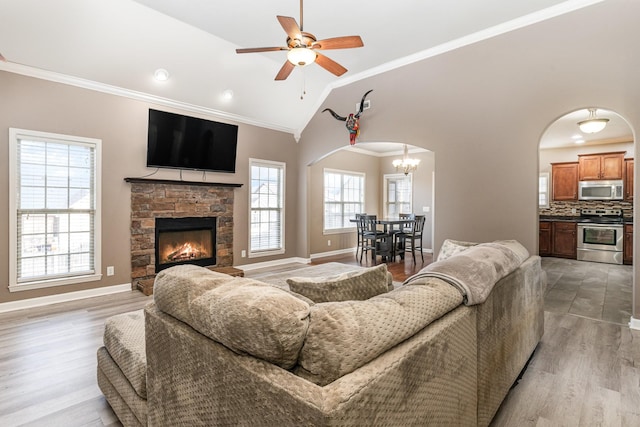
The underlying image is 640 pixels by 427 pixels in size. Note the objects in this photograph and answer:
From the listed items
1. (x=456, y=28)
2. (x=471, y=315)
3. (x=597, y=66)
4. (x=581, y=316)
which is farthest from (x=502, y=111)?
(x=471, y=315)

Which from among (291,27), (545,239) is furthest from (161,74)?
(545,239)

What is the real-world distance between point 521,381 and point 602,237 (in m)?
6.48

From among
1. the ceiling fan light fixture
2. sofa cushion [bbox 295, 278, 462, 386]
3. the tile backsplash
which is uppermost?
the ceiling fan light fixture

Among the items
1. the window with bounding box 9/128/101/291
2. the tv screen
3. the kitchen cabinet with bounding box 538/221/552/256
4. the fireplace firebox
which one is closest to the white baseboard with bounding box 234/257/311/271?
the fireplace firebox

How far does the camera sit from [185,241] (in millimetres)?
5430

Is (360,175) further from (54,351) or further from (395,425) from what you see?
(395,425)

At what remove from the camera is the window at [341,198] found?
816 cm

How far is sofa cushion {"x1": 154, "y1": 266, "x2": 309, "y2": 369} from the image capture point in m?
0.94

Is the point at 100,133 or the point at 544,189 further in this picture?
the point at 544,189

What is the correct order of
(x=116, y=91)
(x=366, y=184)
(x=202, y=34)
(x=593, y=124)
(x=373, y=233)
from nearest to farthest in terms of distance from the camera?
1. (x=202, y=34)
2. (x=116, y=91)
3. (x=593, y=124)
4. (x=373, y=233)
5. (x=366, y=184)

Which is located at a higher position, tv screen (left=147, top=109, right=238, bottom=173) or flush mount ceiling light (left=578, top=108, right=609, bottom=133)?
flush mount ceiling light (left=578, top=108, right=609, bottom=133)

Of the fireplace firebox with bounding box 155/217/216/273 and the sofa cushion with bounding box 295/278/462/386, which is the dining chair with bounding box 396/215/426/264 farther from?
the sofa cushion with bounding box 295/278/462/386

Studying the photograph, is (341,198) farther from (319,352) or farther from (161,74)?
(319,352)

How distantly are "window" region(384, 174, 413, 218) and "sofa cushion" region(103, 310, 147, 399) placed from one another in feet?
26.0
